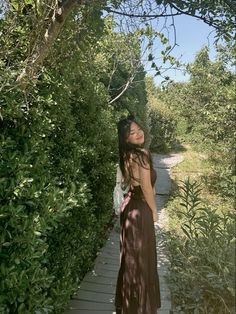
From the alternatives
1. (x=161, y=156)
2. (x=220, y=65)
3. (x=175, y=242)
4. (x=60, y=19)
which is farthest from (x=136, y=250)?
(x=161, y=156)

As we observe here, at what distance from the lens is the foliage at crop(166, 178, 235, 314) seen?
218 cm

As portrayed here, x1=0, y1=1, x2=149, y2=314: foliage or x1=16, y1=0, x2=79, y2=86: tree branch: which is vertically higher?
x1=16, y1=0, x2=79, y2=86: tree branch

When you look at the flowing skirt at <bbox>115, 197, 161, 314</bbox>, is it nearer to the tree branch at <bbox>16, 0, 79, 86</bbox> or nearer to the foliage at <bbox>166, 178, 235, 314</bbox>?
the foliage at <bbox>166, 178, 235, 314</bbox>

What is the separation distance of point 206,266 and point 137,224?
0.79m

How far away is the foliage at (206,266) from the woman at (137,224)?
23 cm

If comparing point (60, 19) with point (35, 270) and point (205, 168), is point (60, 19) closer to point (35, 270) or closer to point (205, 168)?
point (35, 270)

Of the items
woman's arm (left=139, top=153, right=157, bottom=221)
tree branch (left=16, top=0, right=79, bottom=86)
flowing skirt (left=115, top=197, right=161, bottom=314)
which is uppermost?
tree branch (left=16, top=0, right=79, bottom=86)

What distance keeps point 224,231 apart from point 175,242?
2.60 ft

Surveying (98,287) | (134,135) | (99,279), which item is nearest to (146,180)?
(134,135)

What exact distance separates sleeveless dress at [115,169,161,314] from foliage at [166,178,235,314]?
0.20 m

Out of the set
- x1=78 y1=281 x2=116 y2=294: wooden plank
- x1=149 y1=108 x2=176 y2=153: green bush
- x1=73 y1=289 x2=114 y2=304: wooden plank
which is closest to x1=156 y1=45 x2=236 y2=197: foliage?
x1=78 y1=281 x2=116 y2=294: wooden plank

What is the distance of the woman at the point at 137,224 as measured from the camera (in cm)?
292

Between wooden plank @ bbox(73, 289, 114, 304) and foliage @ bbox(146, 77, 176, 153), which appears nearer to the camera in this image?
wooden plank @ bbox(73, 289, 114, 304)

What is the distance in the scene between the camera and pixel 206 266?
7.88 ft
